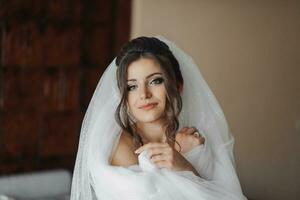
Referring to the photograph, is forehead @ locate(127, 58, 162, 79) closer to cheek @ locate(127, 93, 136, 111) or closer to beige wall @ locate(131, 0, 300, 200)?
cheek @ locate(127, 93, 136, 111)

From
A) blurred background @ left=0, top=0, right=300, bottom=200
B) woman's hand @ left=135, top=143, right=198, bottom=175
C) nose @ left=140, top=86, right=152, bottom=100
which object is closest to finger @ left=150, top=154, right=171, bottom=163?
woman's hand @ left=135, top=143, right=198, bottom=175

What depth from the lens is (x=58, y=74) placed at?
1.88 meters

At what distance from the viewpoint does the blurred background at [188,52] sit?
5.99ft

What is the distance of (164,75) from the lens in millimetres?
849

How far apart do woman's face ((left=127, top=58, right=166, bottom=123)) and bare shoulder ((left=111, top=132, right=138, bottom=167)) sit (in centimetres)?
6

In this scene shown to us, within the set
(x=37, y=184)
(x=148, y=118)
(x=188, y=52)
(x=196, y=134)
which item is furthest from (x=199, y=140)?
(x=37, y=184)

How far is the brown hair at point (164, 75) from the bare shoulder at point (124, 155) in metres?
0.02

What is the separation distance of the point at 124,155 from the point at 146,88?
0.13 metres

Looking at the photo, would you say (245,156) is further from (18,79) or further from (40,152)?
(18,79)

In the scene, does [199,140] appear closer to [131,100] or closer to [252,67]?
[131,100]

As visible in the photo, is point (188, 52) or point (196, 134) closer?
point (196, 134)

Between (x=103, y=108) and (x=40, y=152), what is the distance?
1.09 metres

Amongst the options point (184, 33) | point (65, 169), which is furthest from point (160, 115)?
point (65, 169)

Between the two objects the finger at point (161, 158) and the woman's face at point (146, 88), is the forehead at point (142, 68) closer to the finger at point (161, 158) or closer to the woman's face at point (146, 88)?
the woman's face at point (146, 88)
